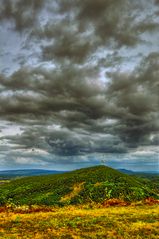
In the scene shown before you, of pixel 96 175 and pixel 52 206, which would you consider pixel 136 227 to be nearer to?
pixel 52 206

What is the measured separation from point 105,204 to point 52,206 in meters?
10.4

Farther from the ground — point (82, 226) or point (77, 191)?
A: point (77, 191)

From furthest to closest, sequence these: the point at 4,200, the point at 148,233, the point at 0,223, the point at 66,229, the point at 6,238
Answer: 1. the point at 4,200
2. the point at 0,223
3. the point at 66,229
4. the point at 148,233
5. the point at 6,238

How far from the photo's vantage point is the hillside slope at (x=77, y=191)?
54.9 metres

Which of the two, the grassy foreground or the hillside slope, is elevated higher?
the hillside slope

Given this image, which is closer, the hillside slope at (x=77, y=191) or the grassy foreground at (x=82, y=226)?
the grassy foreground at (x=82, y=226)

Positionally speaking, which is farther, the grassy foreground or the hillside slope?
the hillside slope

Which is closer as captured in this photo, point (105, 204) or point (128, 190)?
point (105, 204)

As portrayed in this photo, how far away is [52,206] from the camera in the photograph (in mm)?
51188

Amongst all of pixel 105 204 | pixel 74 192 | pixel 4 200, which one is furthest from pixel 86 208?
pixel 4 200

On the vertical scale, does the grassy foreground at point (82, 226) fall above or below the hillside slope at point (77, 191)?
below

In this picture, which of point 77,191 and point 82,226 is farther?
point 77,191

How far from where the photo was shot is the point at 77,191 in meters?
59.1

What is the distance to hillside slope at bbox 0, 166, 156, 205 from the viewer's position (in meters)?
54.9
